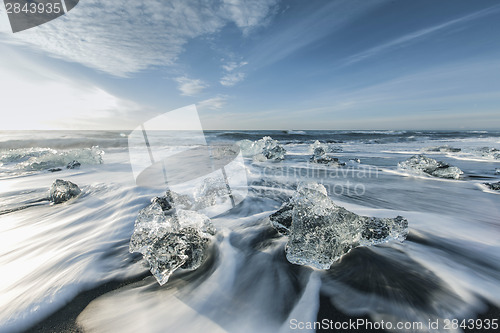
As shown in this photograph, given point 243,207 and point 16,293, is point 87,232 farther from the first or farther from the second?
point 243,207

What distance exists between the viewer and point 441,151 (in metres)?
8.51

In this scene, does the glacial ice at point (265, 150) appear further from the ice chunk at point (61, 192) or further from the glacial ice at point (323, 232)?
the glacial ice at point (323, 232)

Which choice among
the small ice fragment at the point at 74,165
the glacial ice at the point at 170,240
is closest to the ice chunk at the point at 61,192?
the glacial ice at the point at 170,240

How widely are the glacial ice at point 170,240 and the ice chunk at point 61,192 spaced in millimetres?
2384

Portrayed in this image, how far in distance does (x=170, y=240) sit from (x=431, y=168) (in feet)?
18.9

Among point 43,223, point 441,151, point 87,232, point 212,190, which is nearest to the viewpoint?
point 87,232

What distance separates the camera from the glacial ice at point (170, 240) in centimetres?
134

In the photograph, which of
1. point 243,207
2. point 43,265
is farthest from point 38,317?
point 243,207

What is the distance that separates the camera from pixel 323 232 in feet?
4.69

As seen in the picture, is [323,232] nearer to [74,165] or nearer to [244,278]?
[244,278]

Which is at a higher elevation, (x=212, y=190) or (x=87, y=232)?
(x=212, y=190)

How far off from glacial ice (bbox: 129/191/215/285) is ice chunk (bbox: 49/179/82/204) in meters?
2.38

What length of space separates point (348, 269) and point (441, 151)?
10.8 m

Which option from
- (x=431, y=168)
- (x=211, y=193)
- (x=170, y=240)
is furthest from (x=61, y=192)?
(x=431, y=168)
